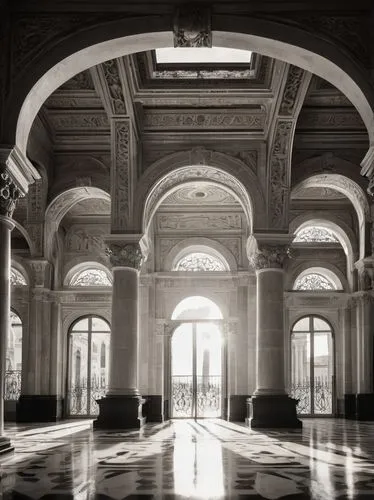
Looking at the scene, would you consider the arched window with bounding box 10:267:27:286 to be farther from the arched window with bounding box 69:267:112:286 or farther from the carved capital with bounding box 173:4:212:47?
the carved capital with bounding box 173:4:212:47

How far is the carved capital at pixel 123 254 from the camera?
16.7m

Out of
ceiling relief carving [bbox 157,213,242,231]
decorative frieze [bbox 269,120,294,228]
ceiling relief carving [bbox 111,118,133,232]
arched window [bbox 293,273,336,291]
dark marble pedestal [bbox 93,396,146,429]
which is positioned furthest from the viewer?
arched window [bbox 293,273,336,291]

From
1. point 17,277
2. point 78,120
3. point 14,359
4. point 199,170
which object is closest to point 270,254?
point 199,170

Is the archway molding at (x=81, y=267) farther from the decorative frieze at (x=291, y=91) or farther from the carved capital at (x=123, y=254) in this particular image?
the decorative frieze at (x=291, y=91)

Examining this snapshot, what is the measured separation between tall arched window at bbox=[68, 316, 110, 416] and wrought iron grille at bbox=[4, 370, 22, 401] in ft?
5.89

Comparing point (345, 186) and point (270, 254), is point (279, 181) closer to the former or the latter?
point (270, 254)

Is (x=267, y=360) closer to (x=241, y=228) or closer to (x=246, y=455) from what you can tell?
(x=246, y=455)

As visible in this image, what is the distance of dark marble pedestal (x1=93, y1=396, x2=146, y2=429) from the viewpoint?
53.2ft

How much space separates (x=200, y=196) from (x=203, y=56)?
330 inches

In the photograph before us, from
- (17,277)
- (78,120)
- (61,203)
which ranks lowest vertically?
(17,277)

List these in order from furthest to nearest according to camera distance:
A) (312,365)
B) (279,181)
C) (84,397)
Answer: (312,365), (84,397), (279,181)

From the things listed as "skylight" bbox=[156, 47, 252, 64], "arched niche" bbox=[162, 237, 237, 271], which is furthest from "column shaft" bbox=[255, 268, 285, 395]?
"arched niche" bbox=[162, 237, 237, 271]

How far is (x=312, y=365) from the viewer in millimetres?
24484

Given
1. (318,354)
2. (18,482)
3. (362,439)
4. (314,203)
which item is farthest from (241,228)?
(18,482)
